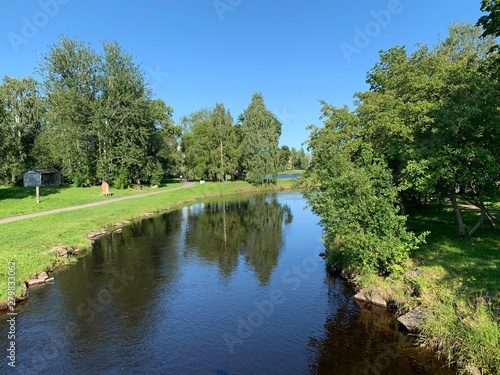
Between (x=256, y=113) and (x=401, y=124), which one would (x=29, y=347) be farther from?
(x=256, y=113)

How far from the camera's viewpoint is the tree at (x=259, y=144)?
255 feet

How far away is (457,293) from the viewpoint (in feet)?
44.6

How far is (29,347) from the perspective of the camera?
41.2 ft

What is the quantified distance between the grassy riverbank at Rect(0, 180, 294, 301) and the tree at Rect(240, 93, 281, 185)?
29.5m

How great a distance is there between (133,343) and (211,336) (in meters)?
3.09

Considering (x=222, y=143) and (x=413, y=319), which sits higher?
(x=222, y=143)

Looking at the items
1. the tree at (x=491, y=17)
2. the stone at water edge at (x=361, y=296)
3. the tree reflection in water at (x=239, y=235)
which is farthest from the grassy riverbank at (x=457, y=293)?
the tree at (x=491, y=17)

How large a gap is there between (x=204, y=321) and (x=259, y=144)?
64620 millimetres

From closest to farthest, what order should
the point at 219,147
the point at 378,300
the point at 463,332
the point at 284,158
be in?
the point at 463,332
the point at 378,300
the point at 219,147
the point at 284,158

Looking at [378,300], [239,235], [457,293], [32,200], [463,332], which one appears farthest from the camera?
[32,200]

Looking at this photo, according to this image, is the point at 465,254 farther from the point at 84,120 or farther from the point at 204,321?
the point at 84,120

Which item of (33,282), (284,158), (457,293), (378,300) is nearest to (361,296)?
(378,300)

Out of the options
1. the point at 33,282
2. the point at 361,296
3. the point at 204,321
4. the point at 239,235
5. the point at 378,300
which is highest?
the point at 378,300

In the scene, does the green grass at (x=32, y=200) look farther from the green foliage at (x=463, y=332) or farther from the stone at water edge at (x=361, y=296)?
the green foliage at (x=463, y=332)
